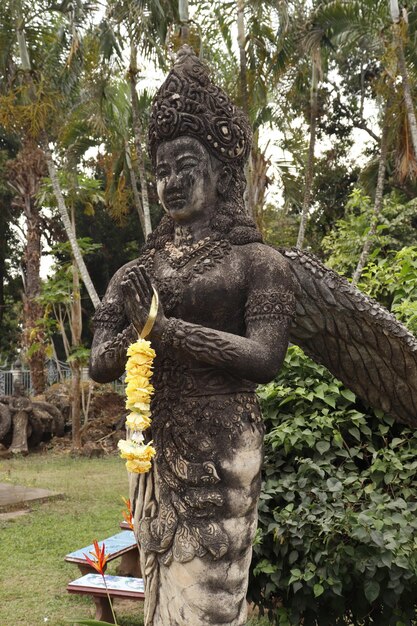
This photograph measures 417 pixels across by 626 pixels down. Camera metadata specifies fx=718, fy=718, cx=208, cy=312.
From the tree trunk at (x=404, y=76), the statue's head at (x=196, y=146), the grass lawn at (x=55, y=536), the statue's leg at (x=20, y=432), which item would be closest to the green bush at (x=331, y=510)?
the grass lawn at (x=55, y=536)

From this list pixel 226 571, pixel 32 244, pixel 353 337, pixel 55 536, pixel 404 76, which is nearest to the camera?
pixel 226 571

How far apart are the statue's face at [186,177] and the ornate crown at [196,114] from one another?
37 mm

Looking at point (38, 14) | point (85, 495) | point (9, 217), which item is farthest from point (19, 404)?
point (9, 217)

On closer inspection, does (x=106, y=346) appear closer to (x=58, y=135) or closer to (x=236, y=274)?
(x=236, y=274)

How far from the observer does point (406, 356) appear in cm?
293

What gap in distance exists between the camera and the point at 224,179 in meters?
2.61

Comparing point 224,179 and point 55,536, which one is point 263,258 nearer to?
point 224,179

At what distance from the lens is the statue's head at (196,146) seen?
2.53 m

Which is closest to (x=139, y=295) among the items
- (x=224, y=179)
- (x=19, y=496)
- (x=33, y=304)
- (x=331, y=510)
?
(x=224, y=179)

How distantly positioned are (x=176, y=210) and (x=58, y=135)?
10.2 m

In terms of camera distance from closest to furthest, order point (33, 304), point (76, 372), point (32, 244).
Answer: point (76, 372) → point (33, 304) → point (32, 244)

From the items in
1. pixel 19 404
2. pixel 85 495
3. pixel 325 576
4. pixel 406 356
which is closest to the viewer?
pixel 406 356

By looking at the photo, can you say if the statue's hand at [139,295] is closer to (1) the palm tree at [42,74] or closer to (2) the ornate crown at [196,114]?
(2) the ornate crown at [196,114]

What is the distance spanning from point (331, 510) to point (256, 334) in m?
1.46
